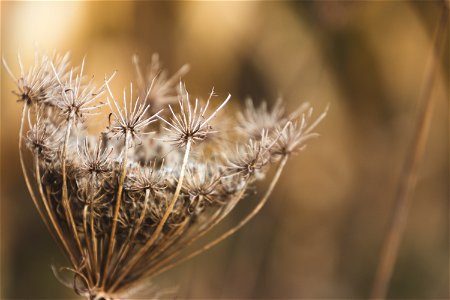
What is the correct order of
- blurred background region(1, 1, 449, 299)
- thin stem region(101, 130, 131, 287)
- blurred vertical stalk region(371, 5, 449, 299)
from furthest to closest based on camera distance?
blurred background region(1, 1, 449, 299) < blurred vertical stalk region(371, 5, 449, 299) < thin stem region(101, 130, 131, 287)

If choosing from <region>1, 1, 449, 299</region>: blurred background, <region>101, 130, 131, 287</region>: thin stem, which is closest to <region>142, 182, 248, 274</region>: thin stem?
<region>101, 130, 131, 287</region>: thin stem

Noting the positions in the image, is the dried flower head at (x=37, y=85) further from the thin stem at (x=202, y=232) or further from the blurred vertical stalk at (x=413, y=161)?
the blurred vertical stalk at (x=413, y=161)

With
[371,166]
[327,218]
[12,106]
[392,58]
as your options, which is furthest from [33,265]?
[392,58]

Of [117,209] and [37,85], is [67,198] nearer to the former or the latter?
[117,209]

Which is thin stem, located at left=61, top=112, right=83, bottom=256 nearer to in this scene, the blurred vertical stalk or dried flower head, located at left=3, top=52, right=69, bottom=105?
dried flower head, located at left=3, top=52, right=69, bottom=105

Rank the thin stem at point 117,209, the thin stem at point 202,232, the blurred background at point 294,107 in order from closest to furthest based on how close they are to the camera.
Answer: the thin stem at point 117,209
the thin stem at point 202,232
the blurred background at point 294,107

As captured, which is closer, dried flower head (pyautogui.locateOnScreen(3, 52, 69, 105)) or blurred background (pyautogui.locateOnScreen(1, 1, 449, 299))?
dried flower head (pyautogui.locateOnScreen(3, 52, 69, 105))

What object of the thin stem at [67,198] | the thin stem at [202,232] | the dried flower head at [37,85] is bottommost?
the thin stem at [202,232]

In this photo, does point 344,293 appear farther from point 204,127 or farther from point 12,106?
point 204,127

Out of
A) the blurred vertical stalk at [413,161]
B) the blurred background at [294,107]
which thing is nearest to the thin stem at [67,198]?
the blurred vertical stalk at [413,161]
